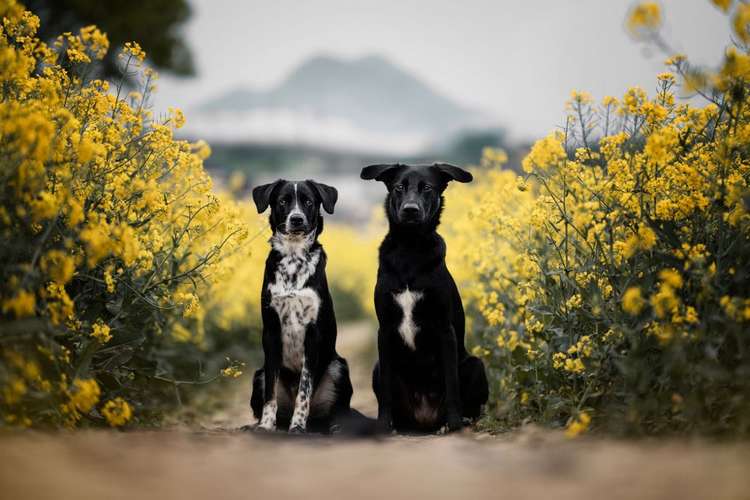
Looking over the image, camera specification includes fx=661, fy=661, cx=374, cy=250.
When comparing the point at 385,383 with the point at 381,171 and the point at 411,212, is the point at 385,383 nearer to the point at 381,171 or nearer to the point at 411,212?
the point at 411,212

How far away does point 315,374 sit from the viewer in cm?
476

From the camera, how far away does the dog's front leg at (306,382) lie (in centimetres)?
A: 455

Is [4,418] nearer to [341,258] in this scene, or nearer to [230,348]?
[230,348]

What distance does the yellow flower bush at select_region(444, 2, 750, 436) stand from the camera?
3217mm

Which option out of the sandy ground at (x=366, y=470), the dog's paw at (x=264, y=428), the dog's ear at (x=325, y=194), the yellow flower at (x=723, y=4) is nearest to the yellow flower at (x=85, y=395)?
the sandy ground at (x=366, y=470)

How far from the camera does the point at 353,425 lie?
15.0 ft

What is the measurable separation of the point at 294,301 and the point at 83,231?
1.63 m

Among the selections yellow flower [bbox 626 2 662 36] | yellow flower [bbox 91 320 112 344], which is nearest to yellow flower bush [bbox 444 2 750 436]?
yellow flower [bbox 626 2 662 36]

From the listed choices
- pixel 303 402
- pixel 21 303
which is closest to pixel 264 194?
pixel 303 402

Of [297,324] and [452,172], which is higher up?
[452,172]

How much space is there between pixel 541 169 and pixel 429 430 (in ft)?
6.76

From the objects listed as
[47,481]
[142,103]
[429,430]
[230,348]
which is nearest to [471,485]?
[47,481]

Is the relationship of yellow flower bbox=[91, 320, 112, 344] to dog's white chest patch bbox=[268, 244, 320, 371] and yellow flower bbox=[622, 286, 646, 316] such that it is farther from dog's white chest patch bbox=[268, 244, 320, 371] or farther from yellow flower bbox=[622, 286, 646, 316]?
yellow flower bbox=[622, 286, 646, 316]

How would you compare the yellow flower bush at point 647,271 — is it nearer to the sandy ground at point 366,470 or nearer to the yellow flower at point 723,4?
the yellow flower at point 723,4
